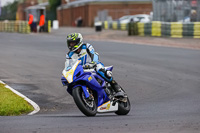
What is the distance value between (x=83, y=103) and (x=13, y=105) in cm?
275

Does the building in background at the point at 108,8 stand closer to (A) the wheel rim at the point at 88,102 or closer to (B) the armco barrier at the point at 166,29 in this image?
(B) the armco barrier at the point at 166,29

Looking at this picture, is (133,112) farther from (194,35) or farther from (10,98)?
(194,35)

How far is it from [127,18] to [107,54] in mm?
28994

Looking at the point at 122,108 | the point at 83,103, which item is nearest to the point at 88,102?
the point at 83,103

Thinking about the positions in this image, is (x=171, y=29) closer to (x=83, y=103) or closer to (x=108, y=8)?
(x=83, y=103)

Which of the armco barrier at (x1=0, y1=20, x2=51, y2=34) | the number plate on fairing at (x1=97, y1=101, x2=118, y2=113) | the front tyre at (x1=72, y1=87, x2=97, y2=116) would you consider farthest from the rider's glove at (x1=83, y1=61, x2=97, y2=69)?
the armco barrier at (x1=0, y1=20, x2=51, y2=34)

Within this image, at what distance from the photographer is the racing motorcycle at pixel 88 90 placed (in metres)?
8.66

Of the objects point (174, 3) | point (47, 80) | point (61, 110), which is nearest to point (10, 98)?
point (61, 110)

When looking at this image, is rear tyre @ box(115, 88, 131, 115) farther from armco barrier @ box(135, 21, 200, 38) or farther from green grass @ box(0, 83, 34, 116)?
armco barrier @ box(135, 21, 200, 38)

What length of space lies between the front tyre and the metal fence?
1234 inches

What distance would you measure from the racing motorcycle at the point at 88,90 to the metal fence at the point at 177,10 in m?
30.8

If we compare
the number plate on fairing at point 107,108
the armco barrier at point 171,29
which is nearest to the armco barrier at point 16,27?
the armco barrier at point 171,29

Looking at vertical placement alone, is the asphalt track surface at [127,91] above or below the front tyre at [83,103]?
below

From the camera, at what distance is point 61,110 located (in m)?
11.4
